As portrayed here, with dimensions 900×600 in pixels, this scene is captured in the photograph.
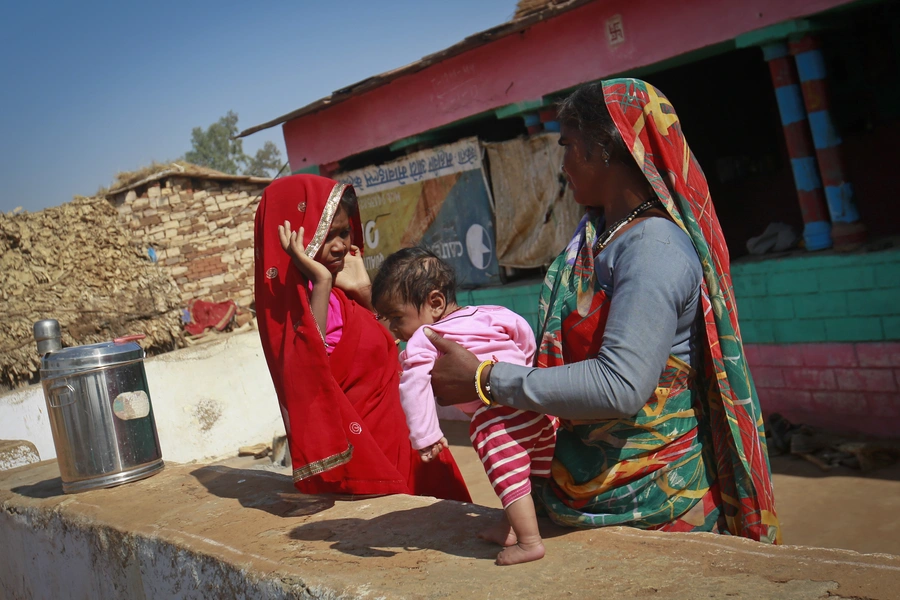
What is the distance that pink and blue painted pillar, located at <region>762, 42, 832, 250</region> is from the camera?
19.2 ft

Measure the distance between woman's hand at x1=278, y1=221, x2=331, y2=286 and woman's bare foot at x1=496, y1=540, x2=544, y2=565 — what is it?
4.10 feet

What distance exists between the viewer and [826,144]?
575 cm

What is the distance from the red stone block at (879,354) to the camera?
5363mm

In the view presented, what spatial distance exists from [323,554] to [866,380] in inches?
189

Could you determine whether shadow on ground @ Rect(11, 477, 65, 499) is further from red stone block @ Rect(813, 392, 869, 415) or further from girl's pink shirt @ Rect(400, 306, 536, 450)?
red stone block @ Rect(813, 392, 869, 415)

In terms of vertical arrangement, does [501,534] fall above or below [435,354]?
below

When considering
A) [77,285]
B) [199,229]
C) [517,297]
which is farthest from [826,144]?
[199,229]

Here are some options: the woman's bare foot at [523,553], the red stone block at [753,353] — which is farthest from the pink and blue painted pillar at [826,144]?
the woman's bare foot at [523,553]

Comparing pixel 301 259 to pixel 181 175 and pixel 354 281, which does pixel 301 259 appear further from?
pixel 181 175

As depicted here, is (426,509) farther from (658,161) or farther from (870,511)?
(870,511)

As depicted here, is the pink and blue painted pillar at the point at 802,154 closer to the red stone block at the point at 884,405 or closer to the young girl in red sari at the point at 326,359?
the red stone block at the point at 884,405

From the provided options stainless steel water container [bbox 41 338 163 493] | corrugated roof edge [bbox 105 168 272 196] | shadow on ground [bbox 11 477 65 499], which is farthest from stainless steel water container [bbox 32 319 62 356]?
corrugated roof edge [bbox 105 168 272 196]

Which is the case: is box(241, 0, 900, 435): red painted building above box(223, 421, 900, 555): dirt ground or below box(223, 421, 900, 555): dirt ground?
above

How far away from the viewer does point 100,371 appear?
11.2 ft
